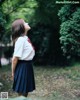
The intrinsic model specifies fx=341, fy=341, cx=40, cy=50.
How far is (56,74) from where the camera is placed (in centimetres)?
1052

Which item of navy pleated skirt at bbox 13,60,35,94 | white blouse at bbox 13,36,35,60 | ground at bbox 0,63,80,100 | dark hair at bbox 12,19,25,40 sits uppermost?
dark hair at bbox 12,19,25,40

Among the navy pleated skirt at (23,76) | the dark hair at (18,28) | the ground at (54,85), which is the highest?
the dark hair at (18,28)

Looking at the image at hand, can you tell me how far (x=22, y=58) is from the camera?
4949 mm

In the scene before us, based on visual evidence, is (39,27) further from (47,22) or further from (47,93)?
(47,93)

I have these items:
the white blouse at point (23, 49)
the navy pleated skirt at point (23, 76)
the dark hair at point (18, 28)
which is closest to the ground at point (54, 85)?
the navy pleated skirt at point (23, 76)

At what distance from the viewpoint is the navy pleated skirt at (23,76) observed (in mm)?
5027

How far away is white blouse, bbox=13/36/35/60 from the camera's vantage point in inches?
193

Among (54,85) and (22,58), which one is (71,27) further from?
(22,58)

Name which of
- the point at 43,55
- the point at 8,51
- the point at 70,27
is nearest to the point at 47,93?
the point at 70,27

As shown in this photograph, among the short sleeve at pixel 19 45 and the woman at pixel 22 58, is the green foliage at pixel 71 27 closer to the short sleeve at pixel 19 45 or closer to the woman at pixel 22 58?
the woman at pixel 22 58

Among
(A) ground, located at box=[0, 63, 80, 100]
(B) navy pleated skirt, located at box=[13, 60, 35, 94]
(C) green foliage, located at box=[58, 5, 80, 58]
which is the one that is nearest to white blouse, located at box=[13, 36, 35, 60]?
(B) navy pleated skirt, located at box=[13, 60, 35, 94]

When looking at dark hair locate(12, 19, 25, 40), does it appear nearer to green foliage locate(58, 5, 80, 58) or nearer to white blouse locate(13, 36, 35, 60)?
white blouse locate(13, 36, 35, 60)

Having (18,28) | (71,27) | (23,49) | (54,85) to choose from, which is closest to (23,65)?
(23,49)

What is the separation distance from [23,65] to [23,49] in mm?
253
